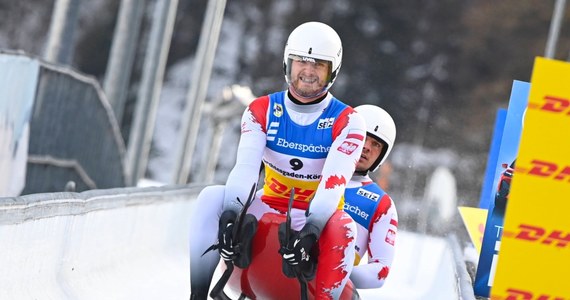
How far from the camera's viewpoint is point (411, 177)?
4653 centimetres

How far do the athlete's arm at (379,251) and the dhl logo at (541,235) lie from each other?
1.76 m

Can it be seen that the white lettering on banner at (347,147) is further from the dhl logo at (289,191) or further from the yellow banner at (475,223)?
the yellow banner at (475,223)

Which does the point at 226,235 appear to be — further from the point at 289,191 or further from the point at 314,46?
the point at 314,46

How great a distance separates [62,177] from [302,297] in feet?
22.1

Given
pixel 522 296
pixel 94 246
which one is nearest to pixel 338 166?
pixel 522 296

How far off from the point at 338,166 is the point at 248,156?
0.45 metres

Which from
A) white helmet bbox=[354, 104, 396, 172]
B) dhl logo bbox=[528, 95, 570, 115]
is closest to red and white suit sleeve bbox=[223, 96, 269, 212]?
white helmet bbox=[354, 104, 396, 172]

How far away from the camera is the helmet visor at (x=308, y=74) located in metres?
5.67

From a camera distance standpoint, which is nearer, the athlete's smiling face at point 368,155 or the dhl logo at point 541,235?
the dhl logo at point 541,235

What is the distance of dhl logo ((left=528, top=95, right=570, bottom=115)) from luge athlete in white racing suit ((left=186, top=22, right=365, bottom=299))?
51.0 inches

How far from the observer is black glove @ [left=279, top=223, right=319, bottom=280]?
17.1 ft

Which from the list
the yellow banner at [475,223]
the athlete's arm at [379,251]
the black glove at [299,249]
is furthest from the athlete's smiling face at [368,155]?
the yellow banner at [475,223]

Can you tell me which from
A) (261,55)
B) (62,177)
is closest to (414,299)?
(62,177)

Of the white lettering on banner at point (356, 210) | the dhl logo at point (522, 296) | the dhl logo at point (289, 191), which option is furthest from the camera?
the white lettering on banner at point (356, 210)
